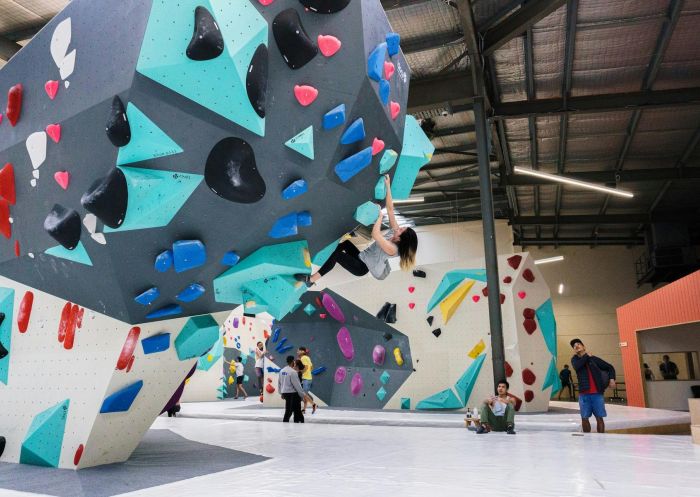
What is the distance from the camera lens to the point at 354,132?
4.42 metres

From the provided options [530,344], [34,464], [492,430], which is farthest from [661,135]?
→ [34,464]

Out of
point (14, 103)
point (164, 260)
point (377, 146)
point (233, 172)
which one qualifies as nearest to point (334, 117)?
point (377, 146)

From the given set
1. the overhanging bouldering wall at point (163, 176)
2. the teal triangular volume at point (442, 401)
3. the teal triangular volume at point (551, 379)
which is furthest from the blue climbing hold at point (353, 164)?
the teal triangular volume at point (551, 379)

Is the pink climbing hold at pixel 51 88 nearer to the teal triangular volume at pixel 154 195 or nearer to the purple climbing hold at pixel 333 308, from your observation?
the teal triangular volume at pixel 154 195

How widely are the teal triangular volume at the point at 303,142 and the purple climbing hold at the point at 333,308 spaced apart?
8.82m

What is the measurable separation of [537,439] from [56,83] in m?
5.99

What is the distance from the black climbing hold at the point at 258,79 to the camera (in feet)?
12.0

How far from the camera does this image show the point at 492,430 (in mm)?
7414

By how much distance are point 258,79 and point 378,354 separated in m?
9.12

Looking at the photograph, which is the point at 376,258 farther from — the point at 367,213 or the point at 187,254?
the point at 187,254

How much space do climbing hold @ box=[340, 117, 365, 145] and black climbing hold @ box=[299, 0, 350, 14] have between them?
2.73ft

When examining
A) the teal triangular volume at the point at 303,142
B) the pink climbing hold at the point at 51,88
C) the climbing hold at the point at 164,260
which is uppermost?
the pink climbing hold at the point at 51,88

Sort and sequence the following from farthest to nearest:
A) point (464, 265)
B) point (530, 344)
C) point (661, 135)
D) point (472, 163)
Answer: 1. point (472, 163)
2. point (661, 135)
3. point (464, 265)
4. point (530, 344)

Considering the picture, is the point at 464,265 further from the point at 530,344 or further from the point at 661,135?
the point at 661,135
